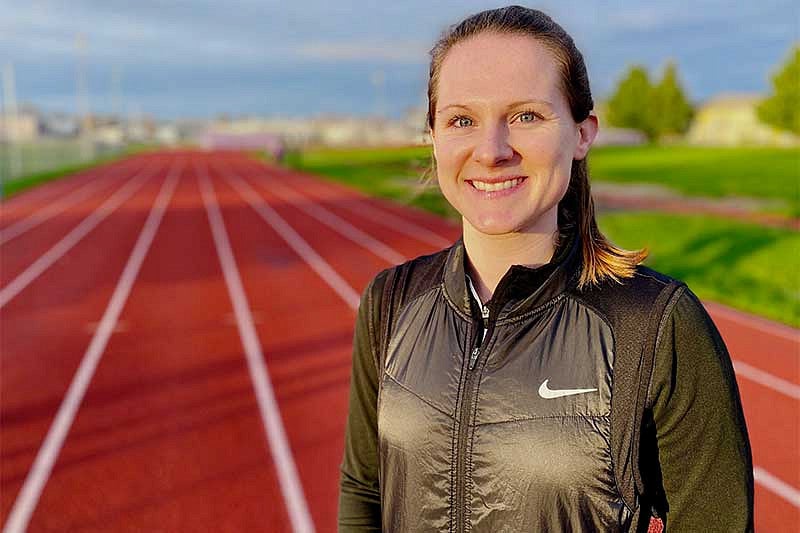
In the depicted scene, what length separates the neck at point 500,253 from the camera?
1.53 m

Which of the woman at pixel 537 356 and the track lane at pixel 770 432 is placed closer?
the woman at pixel 537 356

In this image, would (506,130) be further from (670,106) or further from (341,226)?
(670,106)

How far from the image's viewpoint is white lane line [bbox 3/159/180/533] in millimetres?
4777

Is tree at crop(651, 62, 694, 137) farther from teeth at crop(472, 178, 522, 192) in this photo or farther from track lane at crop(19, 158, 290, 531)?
teeth at crop(472, 178, 522, 192)

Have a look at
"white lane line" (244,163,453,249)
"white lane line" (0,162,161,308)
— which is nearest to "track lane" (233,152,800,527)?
"white lane line" (244,163,453,249)

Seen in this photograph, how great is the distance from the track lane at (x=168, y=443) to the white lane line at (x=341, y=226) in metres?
2.44

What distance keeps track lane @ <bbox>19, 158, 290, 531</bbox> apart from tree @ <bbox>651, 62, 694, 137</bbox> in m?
74.9

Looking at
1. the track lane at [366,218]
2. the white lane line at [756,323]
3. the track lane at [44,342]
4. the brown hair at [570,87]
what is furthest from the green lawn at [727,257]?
the brown hair at [570,87]

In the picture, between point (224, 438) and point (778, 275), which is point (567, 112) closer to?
point (224, 438)

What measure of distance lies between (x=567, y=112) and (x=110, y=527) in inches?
163

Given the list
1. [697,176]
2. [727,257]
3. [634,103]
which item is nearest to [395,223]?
[727,257]

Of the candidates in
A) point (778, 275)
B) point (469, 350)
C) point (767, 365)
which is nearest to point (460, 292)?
point (469, 350)

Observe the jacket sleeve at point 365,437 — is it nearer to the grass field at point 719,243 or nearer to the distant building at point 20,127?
the grass field at point 719,243

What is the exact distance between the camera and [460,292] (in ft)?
5.11
